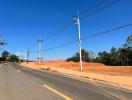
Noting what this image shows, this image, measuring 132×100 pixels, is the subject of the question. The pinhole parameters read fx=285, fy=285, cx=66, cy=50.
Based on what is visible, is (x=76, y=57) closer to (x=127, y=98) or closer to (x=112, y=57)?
(x=112, y=57)

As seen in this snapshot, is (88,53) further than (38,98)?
Yes

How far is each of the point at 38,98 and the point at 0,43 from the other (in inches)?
3040

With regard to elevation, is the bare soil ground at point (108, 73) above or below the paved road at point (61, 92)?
above

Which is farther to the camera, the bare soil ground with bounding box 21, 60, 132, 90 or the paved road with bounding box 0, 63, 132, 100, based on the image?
the bare soil ground with bounding box 21, 60, 132, 90

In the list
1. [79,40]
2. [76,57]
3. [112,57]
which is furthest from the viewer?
[76,57]

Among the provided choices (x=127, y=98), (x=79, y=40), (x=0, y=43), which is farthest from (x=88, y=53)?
(x=127, y=98)

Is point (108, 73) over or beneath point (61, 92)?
over

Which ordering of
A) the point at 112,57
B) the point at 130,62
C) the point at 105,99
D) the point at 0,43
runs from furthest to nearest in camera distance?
the point at 112,57 → the point at 130,62 → the point at 0,43 → the point at 105,99

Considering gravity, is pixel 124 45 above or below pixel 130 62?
above

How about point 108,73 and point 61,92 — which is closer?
point 61,92

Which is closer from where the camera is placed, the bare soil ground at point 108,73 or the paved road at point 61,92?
the paved road at point 61,92

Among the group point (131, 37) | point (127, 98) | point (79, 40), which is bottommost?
point (127, 98)

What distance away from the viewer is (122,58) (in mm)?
118688

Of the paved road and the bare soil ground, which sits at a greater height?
the bare soil ground
